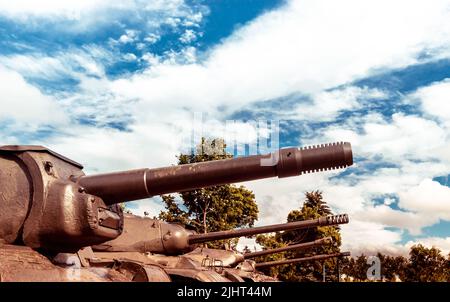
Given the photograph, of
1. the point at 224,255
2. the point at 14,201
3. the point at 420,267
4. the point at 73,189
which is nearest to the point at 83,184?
the point at 73,189

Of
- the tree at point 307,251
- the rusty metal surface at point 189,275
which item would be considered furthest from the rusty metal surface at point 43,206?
the tree at point 307,251

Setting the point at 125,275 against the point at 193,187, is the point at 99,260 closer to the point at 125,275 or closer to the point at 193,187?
the point at 125,275

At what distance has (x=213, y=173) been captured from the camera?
5445 mm

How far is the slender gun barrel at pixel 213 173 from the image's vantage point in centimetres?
514

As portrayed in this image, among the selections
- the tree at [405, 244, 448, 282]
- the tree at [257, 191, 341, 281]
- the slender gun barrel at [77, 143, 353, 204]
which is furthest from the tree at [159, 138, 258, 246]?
the slender gun barrel at [77, 143, 353, 204]

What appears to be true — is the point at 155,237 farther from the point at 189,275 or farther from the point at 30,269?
the point at 30,269

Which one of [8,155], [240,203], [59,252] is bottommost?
[59,252]

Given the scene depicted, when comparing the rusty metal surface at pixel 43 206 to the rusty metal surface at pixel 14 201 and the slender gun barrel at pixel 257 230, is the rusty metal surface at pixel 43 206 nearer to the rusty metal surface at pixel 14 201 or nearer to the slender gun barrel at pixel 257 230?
the rusty metal surface at pixel 14 201

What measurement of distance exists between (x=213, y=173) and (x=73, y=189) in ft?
4.85

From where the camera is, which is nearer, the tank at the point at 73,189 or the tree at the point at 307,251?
the tank at the point at 73,189

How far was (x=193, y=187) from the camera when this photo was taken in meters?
5.64
